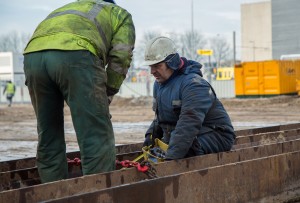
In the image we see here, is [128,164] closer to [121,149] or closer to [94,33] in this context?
[94,33]

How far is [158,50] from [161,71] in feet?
0.62

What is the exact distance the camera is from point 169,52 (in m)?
4.96

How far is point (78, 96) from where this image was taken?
408 centimetres

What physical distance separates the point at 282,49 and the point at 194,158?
69623 mm

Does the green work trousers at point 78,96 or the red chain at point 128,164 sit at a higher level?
the green work trousers at point 78,96

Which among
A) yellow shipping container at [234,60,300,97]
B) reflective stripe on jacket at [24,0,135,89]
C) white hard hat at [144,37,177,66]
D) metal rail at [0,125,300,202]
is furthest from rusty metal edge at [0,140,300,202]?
yellow shipping container at [234,60,300,97]

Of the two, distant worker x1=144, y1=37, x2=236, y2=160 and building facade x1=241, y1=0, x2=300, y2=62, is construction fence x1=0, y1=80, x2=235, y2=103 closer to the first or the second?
distant worker x1=144, y1=37, x2=236, y2=160

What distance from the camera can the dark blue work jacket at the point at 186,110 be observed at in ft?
15.2

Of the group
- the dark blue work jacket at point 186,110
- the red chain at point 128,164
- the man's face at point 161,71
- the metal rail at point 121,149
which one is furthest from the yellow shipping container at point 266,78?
the red chain at point 128,164

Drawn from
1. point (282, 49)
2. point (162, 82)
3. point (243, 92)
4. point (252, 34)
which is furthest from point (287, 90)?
point (252, 34)

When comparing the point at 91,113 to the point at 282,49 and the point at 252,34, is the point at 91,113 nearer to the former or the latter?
the point at 282,49

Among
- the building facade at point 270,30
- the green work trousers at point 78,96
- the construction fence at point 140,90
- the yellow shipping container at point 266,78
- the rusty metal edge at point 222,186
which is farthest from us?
the building facade at point 270,30

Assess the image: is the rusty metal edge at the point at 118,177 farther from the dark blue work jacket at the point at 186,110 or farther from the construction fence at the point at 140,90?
the construction fence at the point at 140,90

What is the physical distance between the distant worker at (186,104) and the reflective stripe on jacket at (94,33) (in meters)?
0.58
